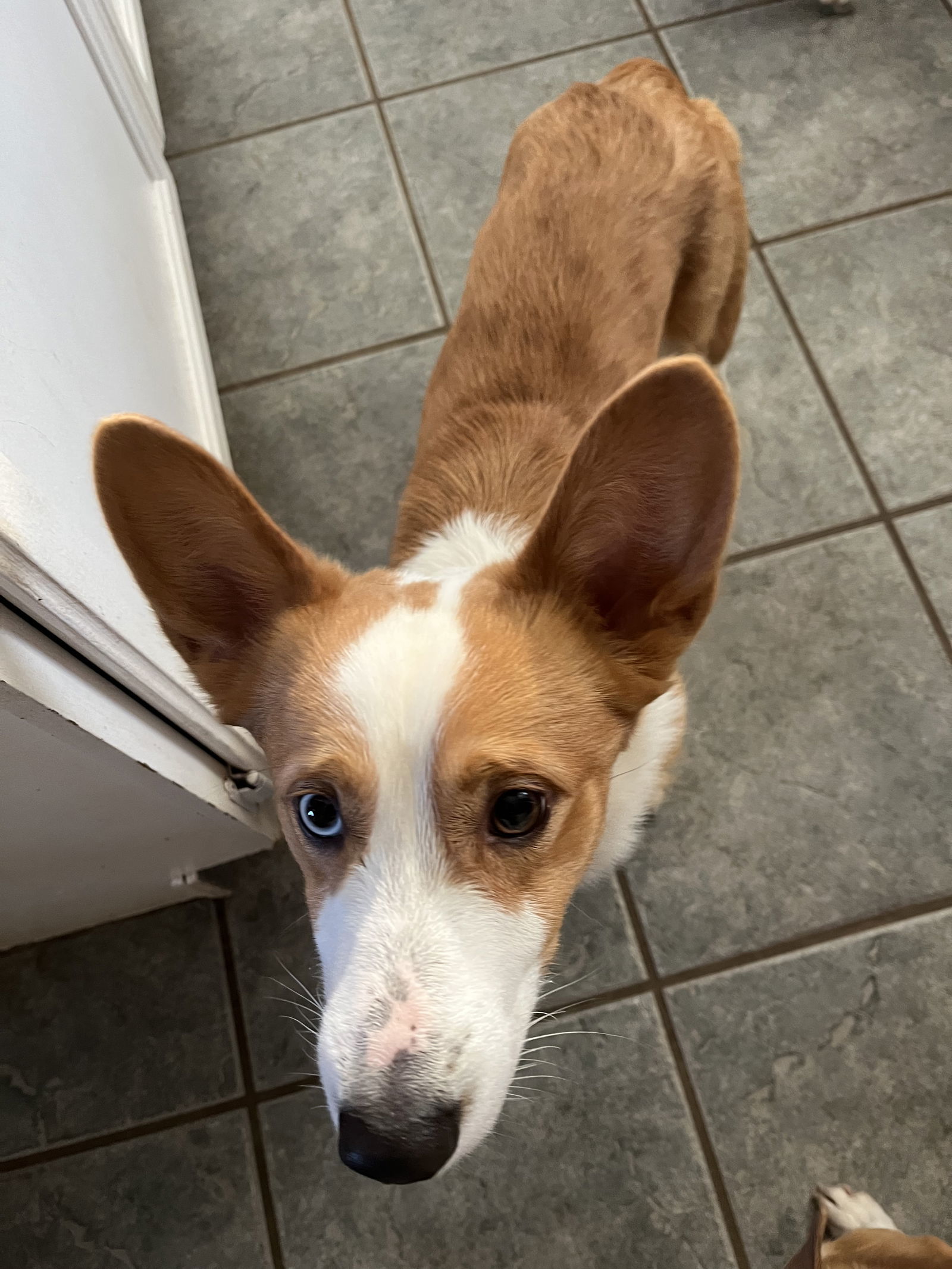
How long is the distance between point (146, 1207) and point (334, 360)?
A: 1.89 m

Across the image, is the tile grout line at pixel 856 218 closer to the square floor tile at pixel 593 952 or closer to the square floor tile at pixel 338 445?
the square floor tile at pixel 338 445

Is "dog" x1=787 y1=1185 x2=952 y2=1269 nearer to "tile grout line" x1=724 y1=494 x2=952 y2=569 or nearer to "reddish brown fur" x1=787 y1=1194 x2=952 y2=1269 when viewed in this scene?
"reddish brown fur" x1=787 y1=1194 x2=952 y2=1269

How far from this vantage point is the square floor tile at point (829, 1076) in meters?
1.61

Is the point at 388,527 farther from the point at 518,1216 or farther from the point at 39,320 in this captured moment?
the point at 518,1216

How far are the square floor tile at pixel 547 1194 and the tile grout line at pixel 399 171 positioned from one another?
179 cm

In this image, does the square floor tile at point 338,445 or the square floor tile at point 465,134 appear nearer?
the square floor tile at point 338,445

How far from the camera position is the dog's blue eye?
3.35 feet

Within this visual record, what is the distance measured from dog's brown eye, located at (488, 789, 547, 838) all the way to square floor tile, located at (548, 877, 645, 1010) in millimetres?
788

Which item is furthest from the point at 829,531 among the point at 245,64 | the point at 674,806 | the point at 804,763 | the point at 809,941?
the point at 245,64

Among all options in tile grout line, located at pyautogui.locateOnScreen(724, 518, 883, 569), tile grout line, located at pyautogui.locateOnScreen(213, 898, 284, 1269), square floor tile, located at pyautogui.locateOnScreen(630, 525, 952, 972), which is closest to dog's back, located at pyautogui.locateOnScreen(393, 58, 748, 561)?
tile grout line, located at pyautogui.locateOnScreen(724, 518, 883, 569)

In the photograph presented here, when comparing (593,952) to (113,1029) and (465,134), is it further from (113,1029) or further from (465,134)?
(465,134)

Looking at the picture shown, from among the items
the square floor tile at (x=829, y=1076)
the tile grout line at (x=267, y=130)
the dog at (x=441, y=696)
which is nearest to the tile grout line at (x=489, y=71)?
the tile grout line at (x=267, y=130)

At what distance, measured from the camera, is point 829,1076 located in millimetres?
1672

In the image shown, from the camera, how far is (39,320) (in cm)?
125
